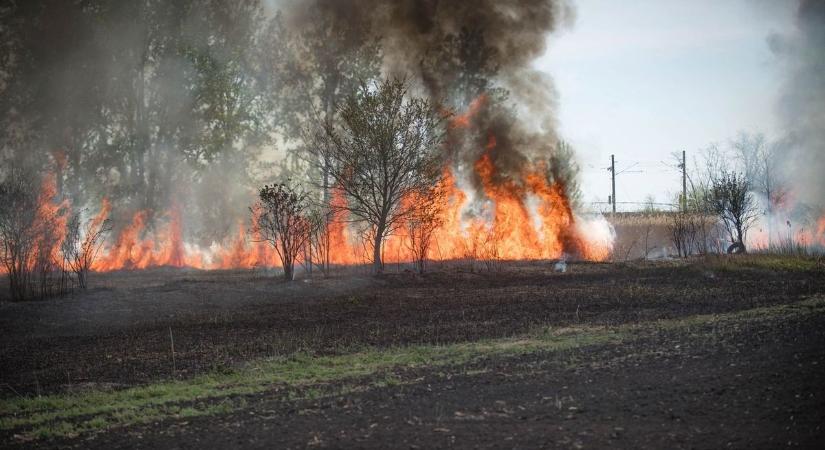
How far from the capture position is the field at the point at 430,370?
20.0 feet

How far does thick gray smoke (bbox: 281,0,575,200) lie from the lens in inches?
1294

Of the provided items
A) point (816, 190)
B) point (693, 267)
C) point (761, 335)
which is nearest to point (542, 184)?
point (693, 267)

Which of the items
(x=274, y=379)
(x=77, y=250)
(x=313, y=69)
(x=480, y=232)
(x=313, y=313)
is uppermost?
(x=313, y=69)

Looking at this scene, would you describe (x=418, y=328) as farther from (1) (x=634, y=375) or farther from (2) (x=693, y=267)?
(2) (x=693, y=267)

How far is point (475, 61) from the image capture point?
3503cm

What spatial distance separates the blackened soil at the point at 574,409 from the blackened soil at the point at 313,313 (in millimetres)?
2848

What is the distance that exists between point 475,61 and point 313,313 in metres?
23.0

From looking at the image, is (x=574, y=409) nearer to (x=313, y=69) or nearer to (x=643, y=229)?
(x=313, y=69)

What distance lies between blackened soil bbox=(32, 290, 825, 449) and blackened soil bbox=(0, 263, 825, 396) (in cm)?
285

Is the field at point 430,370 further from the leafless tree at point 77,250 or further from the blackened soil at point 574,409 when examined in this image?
the leafless tree at point 77,250

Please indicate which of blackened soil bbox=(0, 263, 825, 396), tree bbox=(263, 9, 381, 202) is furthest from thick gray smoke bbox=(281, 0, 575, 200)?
blackened soil bbox=(0, 263, 825, 396)

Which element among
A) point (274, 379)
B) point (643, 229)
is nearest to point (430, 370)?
point (274, 379)

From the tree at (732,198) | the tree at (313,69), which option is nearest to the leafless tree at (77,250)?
the tree at (313,69)

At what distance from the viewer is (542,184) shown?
101 feet
